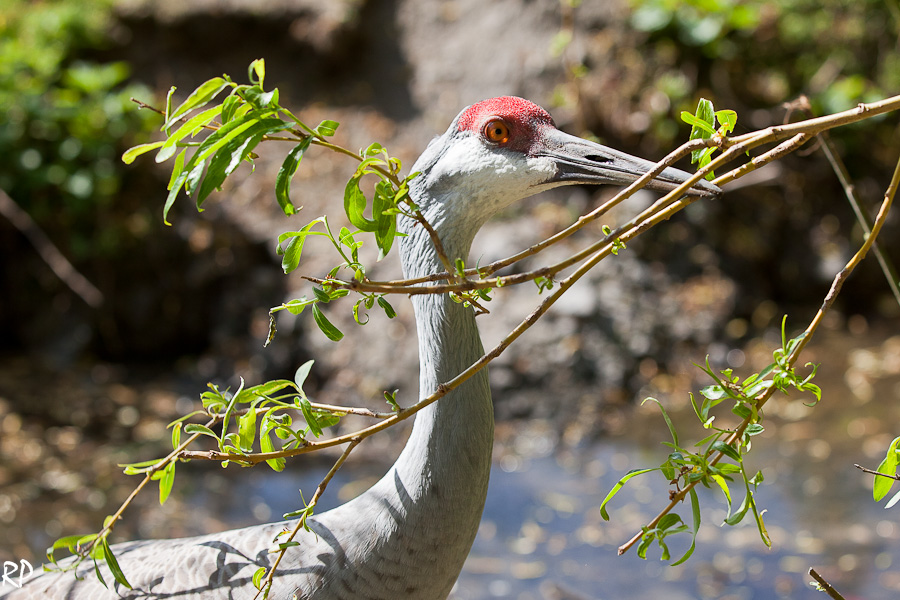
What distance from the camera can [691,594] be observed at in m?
3.90

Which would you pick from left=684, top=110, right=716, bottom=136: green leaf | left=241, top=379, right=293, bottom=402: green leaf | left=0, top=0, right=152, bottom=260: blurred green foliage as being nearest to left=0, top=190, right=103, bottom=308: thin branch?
left=0, top=0, right=152, bottom=260: blurred green foliage

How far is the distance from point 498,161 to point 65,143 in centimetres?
519

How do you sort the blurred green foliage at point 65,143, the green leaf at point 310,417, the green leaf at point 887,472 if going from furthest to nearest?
the blurred green foliage at point 65,143 < the green leaf at point 887,472 < the green leaf at point 310,417

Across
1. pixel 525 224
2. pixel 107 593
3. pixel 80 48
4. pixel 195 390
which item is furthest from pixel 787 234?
pixel 80 48

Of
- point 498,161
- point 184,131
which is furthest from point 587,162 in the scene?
point 184,131

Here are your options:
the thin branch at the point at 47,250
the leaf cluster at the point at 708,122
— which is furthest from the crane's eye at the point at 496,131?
the thin branch at the point at 47,250

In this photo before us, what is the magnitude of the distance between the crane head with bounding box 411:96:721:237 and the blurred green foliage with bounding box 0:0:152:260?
488 cm

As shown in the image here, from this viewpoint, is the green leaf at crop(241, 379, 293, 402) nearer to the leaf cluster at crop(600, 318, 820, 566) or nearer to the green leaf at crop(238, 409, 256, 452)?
the green leaf at crop(238, 409, 256, 452)

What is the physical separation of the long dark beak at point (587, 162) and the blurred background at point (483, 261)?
Answer: 9.76ft

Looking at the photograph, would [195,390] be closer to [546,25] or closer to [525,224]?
[525,224]

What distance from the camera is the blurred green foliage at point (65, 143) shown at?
601 cm

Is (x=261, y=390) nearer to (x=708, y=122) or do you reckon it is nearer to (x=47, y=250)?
(x=708, y=122)

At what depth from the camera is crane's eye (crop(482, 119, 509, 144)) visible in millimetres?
1897

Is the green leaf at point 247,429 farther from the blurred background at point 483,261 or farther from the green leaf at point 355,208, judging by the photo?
the blurred background at point 483,261
